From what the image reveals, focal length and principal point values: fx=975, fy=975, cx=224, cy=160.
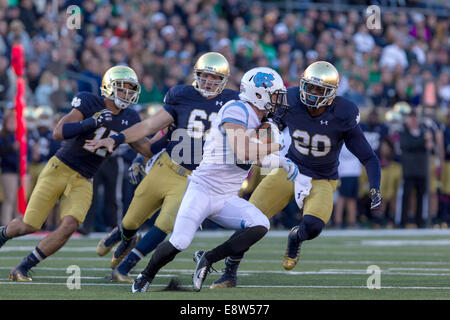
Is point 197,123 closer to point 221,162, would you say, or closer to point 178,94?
point 178,94

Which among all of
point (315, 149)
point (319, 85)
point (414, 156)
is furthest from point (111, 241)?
point (414, 156)

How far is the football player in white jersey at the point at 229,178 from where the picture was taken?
611 cm

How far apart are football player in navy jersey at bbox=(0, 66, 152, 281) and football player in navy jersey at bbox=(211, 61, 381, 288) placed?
108 centimetres

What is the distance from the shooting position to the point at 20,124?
11930mm

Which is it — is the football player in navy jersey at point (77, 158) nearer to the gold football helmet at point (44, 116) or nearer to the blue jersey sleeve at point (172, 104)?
the blue jersey sleeve at point (172, 104)

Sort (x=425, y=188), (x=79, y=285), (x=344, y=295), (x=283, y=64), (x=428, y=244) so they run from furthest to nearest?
(x=283, y=64) < (x=425, y=188) < (x=428, y=244) < (x=79, y=285) < (x=344, y=295)

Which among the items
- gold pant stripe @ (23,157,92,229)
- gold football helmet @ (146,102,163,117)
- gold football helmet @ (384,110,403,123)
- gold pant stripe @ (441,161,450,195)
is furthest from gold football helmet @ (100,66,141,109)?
gold pant stripe @ (441,161,450,195)

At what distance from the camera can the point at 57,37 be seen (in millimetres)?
13484

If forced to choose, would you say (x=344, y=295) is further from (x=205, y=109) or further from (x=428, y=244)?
(x=428, y=244)

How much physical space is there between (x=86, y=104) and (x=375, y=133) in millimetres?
7420

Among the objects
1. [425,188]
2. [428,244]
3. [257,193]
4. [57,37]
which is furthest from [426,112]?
[257,193]

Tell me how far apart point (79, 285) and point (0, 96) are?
677cm

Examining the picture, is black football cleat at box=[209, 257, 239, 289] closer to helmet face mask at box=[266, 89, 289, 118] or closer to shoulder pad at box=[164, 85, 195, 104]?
helmet face mask at box=[266, 89, 289, 118]

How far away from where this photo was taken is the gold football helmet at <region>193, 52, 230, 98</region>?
7.16 m
